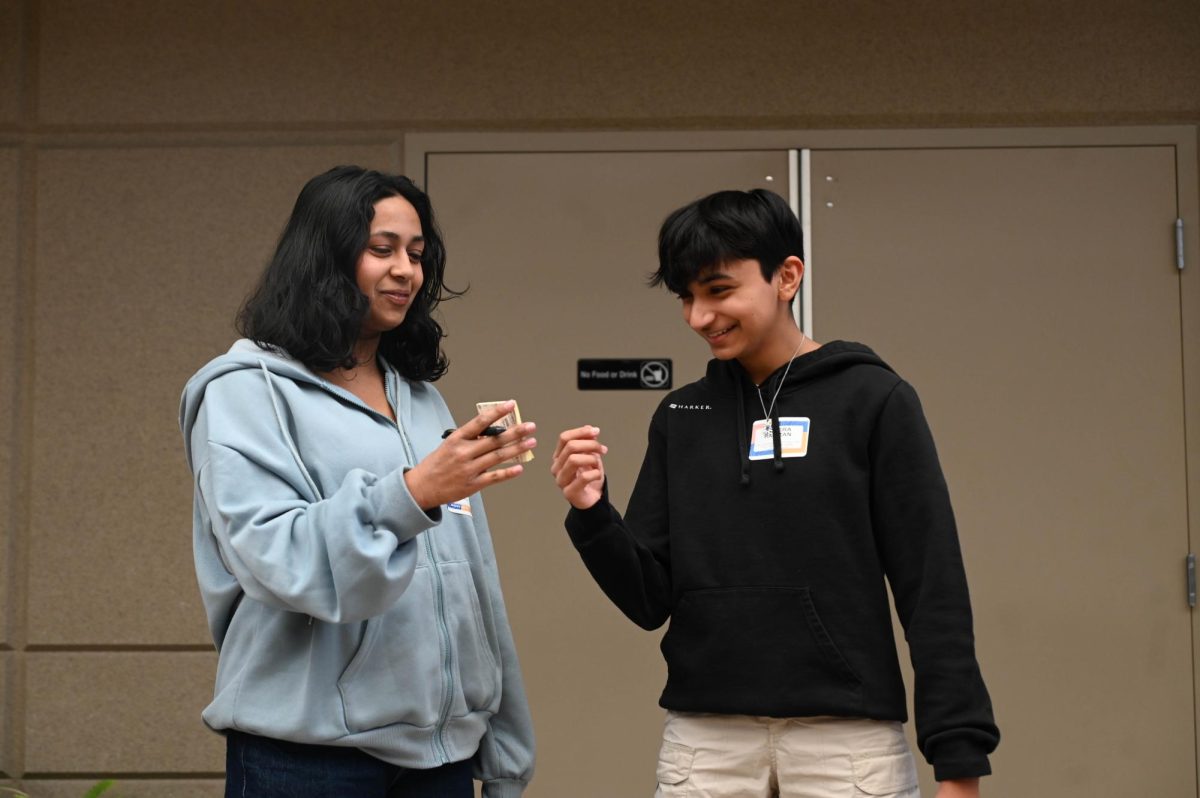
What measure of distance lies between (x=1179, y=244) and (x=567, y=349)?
187 centimetres

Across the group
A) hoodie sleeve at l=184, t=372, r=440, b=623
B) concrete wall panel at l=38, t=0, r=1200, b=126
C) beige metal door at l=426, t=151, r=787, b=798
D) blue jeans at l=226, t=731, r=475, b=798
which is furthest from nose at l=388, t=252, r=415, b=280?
concrete wall panel at l=38, t=0, r=1200, b=126

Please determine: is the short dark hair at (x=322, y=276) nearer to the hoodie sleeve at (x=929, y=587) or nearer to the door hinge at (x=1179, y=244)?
the hoodie sleeve at (x=929, y=587)

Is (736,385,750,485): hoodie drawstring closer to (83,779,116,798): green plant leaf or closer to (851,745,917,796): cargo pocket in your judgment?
(851,745,917,796): cargo pocket

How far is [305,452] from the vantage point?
1.76 meters

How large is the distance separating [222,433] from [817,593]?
890mm

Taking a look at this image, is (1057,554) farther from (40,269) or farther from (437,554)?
(40,269)

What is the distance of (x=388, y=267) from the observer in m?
1.90

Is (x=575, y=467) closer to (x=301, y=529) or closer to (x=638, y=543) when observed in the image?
(x=638, y=543)

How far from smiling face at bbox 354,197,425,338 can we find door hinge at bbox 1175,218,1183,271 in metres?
2.71

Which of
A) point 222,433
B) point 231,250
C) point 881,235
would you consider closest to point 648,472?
point 222,433

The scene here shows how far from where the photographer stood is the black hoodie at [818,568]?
180cm

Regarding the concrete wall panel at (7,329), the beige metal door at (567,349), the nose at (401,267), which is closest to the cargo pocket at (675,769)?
the nose at (401,267)

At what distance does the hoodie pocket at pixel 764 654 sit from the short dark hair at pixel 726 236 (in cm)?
51

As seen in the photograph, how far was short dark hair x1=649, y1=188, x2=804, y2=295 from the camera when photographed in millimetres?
1961
